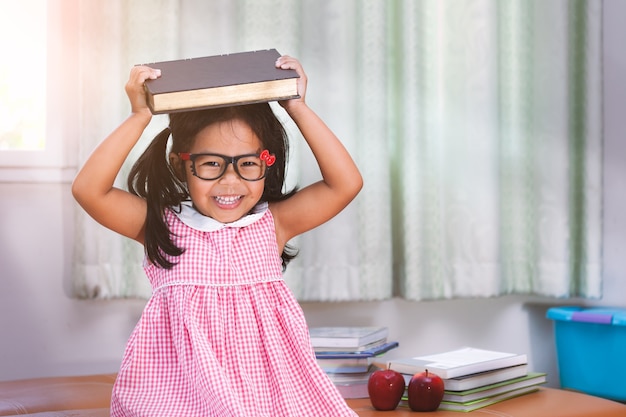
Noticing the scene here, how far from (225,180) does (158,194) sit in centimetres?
14

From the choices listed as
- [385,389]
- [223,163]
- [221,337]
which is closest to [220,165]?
[223,163]

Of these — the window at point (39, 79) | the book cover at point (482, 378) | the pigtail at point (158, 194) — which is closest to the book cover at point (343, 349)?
the book cover at point (482, 378)

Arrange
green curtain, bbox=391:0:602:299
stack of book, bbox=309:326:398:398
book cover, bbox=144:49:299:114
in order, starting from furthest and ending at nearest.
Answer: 1. green curtain, bbox=391:0:602:299
2. stack of book, bbox=309:326:398:398
3. book cover, bbox=144:49:299:114

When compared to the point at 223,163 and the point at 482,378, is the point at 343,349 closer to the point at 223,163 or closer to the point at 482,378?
the point at 482,378

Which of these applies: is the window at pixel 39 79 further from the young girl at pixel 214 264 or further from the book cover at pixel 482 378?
the book cover at pixel 482 378

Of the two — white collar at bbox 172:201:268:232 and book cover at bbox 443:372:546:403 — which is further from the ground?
white collar at bbox 172:201:268:232

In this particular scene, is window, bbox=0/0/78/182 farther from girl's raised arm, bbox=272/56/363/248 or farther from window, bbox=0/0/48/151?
girl's raised arm, bbox=272/56/363/248

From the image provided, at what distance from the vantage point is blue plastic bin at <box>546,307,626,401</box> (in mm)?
1732

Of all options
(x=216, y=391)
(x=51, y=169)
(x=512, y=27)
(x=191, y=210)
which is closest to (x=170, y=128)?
(x=191, y=210)

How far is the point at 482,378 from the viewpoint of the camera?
1460 mm

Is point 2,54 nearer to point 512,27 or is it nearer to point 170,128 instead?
point 170,128

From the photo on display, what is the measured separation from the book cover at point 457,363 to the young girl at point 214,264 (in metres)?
0.31

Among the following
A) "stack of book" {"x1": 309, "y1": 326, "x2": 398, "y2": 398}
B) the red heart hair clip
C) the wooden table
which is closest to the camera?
the red heart hair clip

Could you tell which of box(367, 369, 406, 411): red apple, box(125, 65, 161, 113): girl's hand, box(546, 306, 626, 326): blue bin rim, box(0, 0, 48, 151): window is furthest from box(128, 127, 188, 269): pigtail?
box(546, 306, 626, 326): blue bin rim
